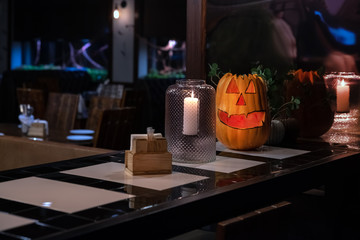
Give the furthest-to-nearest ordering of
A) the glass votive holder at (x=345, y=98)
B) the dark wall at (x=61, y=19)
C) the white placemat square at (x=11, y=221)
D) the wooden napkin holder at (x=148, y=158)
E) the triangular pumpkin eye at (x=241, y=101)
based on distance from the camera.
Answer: the dark wall at (x=61, y=19) < the glass votive holder at (x=345, y=98) < the triangular pumpkin eye at (x=241, y=101) < the wooden napkin holder at (x=148, y=158) < the white placemat square at (x=11, y=221)

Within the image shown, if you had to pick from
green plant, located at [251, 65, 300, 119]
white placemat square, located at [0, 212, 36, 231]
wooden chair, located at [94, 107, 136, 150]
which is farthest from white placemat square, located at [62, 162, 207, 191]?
wooden chair, located at [94, 107, 136, 150]

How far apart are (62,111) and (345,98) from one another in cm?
288

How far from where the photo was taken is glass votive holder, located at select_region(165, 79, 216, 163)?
1.92m

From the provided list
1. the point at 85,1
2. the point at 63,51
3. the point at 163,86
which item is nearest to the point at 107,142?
the point at 163,86

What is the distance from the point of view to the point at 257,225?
4.71ft

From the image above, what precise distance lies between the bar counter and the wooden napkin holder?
27 mm

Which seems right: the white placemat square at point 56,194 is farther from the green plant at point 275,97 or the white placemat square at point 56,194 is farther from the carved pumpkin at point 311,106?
the carved pumpkin at point 311,106

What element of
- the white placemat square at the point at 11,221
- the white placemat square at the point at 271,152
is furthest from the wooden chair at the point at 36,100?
the white placemat square at the point at 11,221

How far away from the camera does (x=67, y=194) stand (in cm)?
144

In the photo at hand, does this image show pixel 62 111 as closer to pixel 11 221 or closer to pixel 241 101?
pixel 241 101

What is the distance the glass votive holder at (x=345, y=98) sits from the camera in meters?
2.44

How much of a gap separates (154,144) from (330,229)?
1076 millimetres

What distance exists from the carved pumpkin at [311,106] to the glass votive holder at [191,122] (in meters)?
0.63

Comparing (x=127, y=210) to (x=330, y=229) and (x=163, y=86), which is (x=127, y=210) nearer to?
(x=330, y=229)
